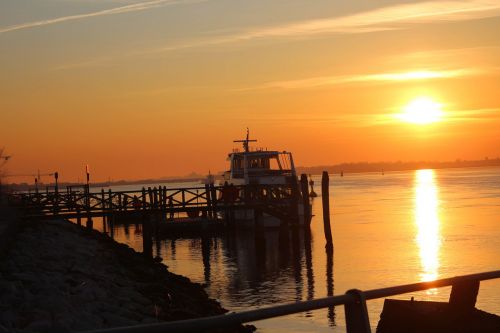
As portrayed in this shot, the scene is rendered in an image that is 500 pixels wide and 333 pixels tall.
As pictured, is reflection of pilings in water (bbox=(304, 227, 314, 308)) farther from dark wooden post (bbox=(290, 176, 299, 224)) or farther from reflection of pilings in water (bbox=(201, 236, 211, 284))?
reflection of pilings in water (bbox=(201, 236, 211, 284))

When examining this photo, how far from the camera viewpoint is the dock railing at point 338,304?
344 centimetres

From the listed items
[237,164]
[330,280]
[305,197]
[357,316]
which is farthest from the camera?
[237,164]

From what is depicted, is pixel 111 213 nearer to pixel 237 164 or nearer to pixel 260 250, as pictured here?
pixel 260 250

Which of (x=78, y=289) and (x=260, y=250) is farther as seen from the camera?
(x=260, y=250)

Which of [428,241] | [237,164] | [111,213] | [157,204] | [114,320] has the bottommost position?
[428,241]

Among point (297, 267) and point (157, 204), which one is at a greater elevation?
point (157, 204)

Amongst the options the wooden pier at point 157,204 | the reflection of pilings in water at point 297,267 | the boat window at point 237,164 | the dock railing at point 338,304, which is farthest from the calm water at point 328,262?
the dock railing at point 338,304

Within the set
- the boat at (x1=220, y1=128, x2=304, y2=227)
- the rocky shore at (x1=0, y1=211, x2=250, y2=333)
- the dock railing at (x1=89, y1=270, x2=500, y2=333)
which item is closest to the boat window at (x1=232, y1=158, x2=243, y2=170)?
the boat at (x1=220, y1=128, x2=304, y2=227)

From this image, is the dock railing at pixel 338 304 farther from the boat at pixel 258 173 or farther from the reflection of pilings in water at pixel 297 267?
the boat at pixel 258 173

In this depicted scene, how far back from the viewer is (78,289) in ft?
62.2

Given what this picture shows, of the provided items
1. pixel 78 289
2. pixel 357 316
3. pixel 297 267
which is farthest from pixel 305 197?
pixel 357 316

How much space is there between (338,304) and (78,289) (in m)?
15.7

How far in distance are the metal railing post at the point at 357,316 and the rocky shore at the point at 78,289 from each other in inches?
415

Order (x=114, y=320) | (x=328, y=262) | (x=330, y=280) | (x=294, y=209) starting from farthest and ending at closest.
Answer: (x=294, y=209) < (x=328, y=262) < (x=330, y=280) < (x=114, y=320)
